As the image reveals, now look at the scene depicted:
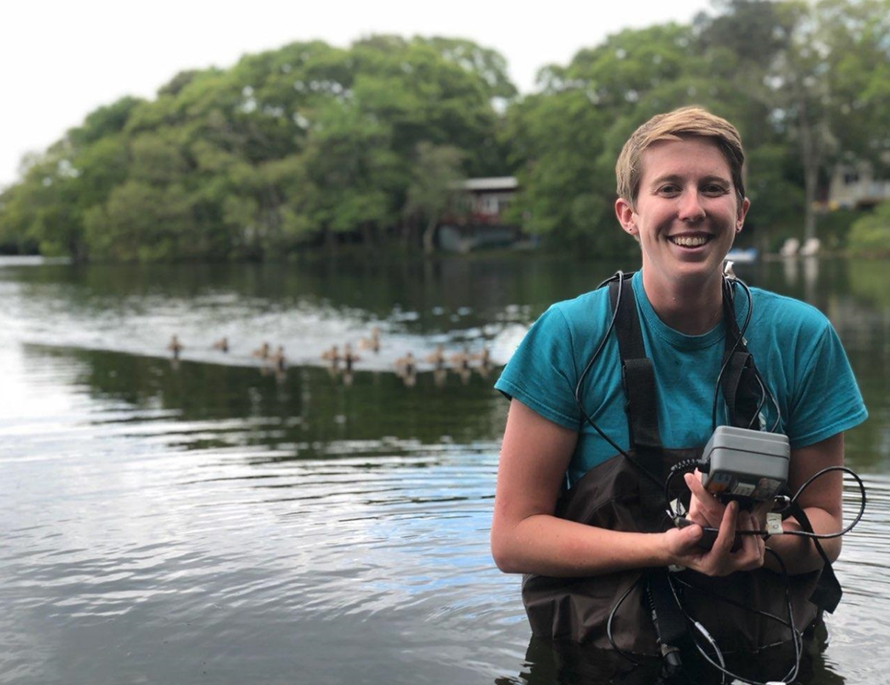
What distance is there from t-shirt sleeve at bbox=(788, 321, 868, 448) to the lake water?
1.16 metres

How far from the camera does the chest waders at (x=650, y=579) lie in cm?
328

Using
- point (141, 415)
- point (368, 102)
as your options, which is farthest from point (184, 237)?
point (141, 415)

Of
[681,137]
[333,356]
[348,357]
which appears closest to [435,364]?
[348,357]

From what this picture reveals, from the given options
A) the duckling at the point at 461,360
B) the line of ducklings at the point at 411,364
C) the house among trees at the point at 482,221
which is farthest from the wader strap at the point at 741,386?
the house among trees at the point at 482,221

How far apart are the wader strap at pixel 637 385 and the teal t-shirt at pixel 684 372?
0.03 meters

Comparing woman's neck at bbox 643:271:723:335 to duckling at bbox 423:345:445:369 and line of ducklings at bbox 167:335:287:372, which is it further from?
line of ducklings at bbox 167:335:287:372

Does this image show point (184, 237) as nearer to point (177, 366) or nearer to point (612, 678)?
point (177, 366)

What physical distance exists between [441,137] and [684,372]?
81361 millimetres

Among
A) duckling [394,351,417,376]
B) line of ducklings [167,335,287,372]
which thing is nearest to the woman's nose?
duckling [394,351,417,376]

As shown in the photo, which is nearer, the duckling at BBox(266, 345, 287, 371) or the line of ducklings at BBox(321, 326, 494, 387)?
the line of ducklings at BBox(321, 326, 494, 387)

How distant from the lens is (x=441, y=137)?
83.2 m

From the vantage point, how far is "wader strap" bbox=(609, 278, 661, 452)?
3.25 m

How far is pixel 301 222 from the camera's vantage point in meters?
79.1

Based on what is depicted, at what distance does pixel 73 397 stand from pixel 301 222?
215 ft
